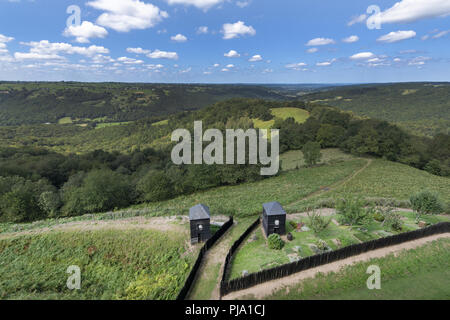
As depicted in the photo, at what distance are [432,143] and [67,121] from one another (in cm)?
17263

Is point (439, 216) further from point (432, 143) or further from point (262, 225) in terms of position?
point (432, 143)

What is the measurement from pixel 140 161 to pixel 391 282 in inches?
2251

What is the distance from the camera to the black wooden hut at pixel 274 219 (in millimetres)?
19719

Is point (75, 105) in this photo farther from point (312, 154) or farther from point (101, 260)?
point (101, 260)

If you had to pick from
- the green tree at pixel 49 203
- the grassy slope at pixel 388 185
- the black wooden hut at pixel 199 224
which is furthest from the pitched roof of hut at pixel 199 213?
the green tree at pixel 49 203

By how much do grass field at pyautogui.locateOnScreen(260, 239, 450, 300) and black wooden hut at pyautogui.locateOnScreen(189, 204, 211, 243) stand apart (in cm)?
787

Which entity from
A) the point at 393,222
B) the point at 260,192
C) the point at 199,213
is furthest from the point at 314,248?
the point at 260,192

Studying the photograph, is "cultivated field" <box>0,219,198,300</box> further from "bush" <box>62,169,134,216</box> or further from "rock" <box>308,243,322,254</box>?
"rock" <box>308,243,322,254</box>

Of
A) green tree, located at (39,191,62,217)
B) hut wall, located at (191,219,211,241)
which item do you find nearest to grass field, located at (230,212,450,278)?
hut wall, located at (191,219,211,241)

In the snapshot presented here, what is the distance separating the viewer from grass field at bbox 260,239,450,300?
13938 millimetres

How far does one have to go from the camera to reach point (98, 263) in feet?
63.6

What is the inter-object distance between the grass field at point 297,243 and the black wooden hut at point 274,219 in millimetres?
1051
